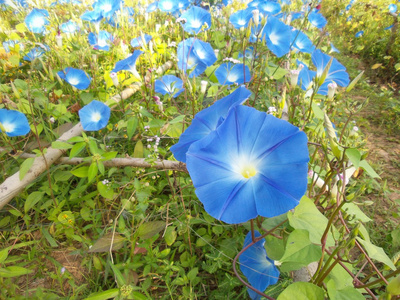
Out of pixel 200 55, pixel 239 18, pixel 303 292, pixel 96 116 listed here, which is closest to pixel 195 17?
pixel 239 18

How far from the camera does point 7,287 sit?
1.37m

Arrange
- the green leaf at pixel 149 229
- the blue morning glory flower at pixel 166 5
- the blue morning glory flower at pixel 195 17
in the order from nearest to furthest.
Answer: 1. the green leaf at pixel 149 229
2. the blue morning glory flower at pixel 195 17
3. the blue morning glory flower at pixel 166 5

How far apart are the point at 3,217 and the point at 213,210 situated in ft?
5.52

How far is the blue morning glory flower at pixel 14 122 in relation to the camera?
1.78 m

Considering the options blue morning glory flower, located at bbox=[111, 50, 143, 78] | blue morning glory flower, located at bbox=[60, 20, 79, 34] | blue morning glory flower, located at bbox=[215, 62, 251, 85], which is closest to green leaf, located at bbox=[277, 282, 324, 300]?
blue morning glory flower, located at bbox=[215, 62, 251, 85]

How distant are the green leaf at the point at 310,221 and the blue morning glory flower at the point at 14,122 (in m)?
1.80

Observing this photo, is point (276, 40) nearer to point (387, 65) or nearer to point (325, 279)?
point (325, 279)

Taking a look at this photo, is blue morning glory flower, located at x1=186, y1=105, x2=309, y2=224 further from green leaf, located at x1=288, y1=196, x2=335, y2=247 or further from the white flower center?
the white flower center

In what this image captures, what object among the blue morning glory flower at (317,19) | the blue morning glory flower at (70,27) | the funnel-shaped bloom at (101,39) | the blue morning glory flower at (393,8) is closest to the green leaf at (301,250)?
the funnel-shaped bloom at (101,39)

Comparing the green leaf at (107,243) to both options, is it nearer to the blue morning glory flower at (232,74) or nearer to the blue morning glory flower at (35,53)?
the blue morning glory flower at (232,74)

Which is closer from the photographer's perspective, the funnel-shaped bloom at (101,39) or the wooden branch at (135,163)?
the wooden branch at (135,163)

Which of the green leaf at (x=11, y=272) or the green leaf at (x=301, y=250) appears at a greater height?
the green leaf at (x=301, y=250)

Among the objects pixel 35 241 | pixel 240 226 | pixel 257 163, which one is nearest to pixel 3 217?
pixel 35 241

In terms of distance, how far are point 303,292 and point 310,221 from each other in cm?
27
